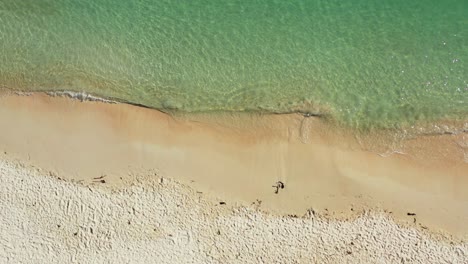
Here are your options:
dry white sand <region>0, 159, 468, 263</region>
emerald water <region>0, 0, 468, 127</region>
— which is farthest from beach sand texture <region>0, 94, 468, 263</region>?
emerald water <region>0, 0, 468, 127</region>

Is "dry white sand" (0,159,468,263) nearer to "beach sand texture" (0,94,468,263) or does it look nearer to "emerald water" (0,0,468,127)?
"beach sand texture" (0,94,468,263)

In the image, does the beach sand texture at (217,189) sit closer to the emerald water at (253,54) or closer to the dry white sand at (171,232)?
the dry white sand at (171,232)

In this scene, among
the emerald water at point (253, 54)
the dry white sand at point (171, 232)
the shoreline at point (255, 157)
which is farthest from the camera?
the emerald water at point (253, 54)

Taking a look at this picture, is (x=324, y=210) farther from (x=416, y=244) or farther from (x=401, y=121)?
(x=401, y=121)

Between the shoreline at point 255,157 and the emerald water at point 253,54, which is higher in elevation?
the emerald water at point 253,54

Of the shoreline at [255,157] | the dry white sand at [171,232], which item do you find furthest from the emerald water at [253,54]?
the dry white sand at [171,232]

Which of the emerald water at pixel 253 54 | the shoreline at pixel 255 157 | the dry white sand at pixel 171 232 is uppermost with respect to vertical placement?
the emerald water at pixel 253 54

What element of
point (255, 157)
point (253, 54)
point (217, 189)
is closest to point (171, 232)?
point (217, 189)
